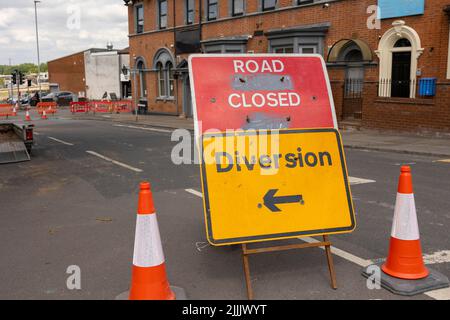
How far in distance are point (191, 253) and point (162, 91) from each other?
26895 millimetres

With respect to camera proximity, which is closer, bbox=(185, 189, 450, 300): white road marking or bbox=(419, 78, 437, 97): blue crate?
bbox=(185, 189, 450, 300): white road marking

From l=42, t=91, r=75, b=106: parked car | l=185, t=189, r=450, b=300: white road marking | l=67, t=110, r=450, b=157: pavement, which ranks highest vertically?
l=42, t=91, r=75, b=106: parked car

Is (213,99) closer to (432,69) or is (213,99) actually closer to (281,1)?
(432,69)

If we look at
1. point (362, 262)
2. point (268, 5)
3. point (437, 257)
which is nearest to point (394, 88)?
point (268, 5)

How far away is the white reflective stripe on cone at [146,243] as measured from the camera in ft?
12.0

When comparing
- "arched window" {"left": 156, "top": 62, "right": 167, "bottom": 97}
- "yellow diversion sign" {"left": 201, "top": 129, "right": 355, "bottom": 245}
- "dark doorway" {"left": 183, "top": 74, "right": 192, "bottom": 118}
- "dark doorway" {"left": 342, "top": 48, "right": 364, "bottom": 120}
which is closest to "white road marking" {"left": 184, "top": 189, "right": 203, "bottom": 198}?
"yellow diversion sign" {"left": 201, "top": 129, "right": 355, "bottom": 245}

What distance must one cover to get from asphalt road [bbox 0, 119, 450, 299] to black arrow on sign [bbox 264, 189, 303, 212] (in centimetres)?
71

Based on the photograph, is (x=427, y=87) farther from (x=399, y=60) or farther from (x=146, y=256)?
(x=146, y=256)

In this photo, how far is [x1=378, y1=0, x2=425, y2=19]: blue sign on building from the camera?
615 inches

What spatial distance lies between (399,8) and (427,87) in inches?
120

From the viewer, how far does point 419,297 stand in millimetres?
3885

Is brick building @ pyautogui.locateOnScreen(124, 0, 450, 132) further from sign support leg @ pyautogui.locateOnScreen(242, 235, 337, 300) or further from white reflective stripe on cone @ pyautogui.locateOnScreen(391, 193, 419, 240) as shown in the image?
sign support leg @ pyautogui.locateOnScreen(242, 235, 337, 300)

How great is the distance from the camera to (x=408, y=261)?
4152 mm
